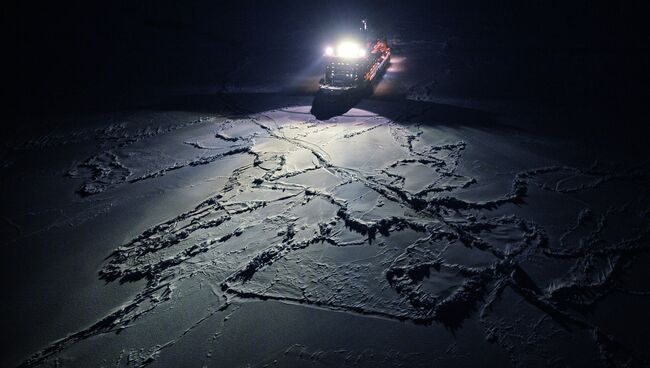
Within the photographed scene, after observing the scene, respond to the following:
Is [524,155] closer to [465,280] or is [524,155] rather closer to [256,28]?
[465,280]

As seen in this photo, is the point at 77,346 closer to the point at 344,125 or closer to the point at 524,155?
the point at 344,125

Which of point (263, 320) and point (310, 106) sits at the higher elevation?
point (310, 106)

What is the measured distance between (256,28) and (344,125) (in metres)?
9.16

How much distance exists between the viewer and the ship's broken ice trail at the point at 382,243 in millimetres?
2592

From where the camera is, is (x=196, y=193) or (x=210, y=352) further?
(x=196, y=193)

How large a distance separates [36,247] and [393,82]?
24.3 feet

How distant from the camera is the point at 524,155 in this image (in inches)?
182

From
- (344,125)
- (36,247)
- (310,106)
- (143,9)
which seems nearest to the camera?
(36,247)

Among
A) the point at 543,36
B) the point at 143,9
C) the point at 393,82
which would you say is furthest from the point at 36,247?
the point at 143,9

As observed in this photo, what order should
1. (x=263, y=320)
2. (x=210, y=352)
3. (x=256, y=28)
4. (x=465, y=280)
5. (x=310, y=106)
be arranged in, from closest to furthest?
(x=210, y=352) → (x=263, y=320) → (x=465, y=280) → (x=310, y=106) → (x=256, y=28)

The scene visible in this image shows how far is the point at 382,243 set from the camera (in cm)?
328

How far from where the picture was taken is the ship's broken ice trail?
259 cm

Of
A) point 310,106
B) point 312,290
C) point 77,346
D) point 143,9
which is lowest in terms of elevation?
point 77,346

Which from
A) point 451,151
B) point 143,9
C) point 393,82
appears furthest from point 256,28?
point 451,151
